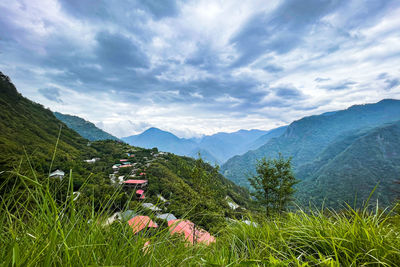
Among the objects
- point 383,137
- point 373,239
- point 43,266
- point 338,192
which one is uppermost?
point 43,266

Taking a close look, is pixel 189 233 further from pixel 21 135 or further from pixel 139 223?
pixel 21 135

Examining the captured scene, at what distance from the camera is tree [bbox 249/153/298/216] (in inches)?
621

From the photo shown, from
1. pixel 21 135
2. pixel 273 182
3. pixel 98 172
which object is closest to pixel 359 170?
pixel 273 182

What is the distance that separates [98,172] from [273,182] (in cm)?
1764

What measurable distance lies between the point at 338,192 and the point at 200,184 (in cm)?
10300

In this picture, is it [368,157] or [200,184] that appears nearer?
[200,184]

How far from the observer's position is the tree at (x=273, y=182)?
15766 mm

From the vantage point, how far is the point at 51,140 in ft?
130

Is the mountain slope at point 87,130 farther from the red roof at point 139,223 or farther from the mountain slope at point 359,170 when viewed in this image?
the red roof at point 139,223

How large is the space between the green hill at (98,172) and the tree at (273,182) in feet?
13.4

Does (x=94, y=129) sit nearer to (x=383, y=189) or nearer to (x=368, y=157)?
(x=383, y=189)

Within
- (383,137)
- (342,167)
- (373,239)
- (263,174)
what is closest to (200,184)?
(263,174)

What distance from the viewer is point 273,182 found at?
54.2ft

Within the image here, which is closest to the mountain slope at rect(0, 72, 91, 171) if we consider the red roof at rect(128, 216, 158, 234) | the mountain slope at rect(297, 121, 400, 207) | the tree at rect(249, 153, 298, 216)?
the red roof at rect(128, 216, 158, 234)
